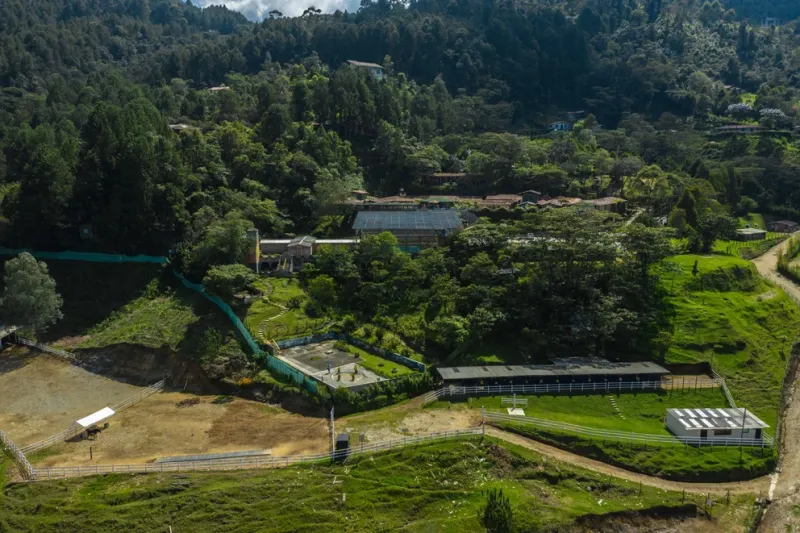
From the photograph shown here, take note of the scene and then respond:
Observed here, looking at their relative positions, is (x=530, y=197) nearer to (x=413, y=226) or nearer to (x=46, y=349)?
(x=413, y=226)

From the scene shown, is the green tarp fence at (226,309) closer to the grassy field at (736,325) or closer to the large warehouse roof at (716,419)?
the large warehouse roof at (716,419)

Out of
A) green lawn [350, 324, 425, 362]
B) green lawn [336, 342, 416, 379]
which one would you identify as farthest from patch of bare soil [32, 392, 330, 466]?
green lawn [350, 324, 425, 362]

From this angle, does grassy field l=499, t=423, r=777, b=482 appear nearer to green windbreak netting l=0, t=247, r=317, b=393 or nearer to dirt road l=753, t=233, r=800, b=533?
dirt road l=753, t=233, r=800, b=533

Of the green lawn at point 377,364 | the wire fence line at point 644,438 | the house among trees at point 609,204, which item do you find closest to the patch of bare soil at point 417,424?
the wire fence line at point 644,438

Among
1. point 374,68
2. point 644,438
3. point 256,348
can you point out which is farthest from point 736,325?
point 374,68

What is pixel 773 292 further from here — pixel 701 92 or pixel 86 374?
pixel 701 92

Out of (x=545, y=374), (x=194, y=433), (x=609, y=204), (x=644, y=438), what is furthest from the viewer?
(x=609, y=204)

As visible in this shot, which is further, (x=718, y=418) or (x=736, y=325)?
(x=736, y=325)
